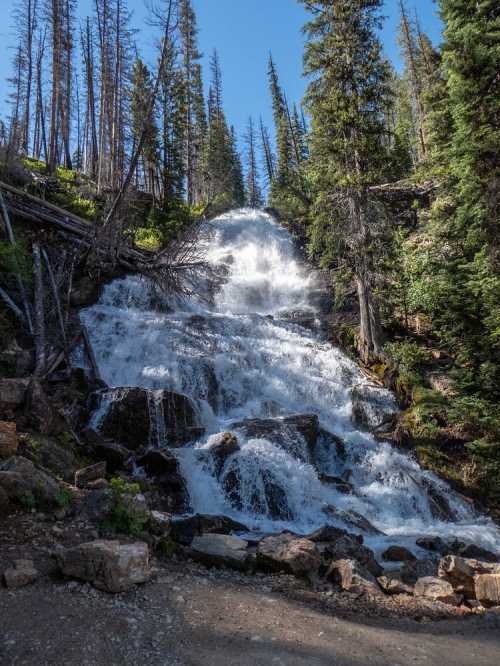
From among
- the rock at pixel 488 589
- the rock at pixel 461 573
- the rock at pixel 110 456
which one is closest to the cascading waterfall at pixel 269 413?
the rock at pixel 110 456

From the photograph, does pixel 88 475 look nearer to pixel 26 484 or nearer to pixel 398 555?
pixel 26 484

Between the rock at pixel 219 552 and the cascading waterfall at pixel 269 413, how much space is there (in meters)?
2.26

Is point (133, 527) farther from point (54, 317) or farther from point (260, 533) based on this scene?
point (54, 317)

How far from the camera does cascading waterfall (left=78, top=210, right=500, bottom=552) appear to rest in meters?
10.1

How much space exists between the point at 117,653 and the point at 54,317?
39.2 ft

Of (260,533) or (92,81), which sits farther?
(92,81)

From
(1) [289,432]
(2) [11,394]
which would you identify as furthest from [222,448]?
(2) [11,394]

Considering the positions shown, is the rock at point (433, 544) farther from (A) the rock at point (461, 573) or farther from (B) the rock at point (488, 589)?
(B) the rock at point (488, 589)

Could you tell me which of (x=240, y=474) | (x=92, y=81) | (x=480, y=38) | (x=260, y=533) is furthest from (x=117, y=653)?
(x=92, y=81)

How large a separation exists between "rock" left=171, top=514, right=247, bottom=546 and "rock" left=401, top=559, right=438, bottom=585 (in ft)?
10.1

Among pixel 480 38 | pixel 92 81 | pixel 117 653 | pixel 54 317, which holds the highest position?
pixel 92 81

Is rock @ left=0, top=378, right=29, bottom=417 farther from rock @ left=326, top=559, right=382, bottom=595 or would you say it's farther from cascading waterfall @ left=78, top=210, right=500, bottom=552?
rock @ left=326, top=559, right=382, bottom=595

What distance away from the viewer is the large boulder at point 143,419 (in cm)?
1120

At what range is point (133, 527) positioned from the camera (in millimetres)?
6082
